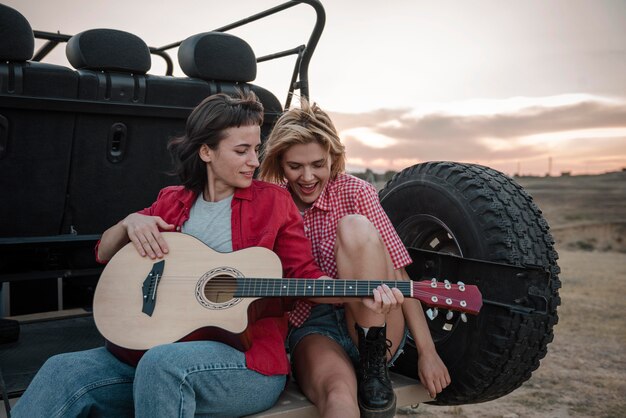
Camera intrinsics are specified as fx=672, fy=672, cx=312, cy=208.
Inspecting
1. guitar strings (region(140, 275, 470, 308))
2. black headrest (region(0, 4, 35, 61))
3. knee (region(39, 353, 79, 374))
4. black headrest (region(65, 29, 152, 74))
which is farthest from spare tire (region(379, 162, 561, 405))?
black headrest (region(0, 4, 35, 61))

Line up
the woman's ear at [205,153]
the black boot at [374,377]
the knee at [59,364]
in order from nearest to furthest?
the knee at [59,364]
the black boot at [374,377]
the woman's ear at [205,153]

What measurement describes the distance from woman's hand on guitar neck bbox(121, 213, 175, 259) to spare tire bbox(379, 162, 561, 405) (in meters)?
1.07

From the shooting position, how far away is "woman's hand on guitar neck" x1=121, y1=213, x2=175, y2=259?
241 cm

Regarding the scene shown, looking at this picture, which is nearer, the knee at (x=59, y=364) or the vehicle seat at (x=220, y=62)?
the knee at (x=59, y=364)

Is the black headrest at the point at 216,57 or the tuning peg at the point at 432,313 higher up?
the black headrest at the point at 216,57

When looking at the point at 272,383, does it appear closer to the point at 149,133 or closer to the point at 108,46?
the point at 149,133

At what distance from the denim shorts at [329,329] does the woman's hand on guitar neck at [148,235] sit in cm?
62

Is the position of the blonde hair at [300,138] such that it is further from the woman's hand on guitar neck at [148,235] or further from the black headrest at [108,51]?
the black headrest at [108,51]

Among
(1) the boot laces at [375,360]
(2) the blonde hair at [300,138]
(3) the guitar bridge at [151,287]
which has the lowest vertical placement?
(1) the boot laces at [375,360]

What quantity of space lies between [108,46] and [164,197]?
91 centimetres

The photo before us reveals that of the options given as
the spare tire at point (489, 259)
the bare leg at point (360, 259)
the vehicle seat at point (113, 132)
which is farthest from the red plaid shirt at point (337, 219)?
the vehicle seat at point (113, 132)

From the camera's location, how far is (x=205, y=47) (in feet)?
10.9

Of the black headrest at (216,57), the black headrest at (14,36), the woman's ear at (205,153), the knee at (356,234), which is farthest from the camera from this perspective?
the black headrest at (216,57)

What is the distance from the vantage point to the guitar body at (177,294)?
2.22 m
